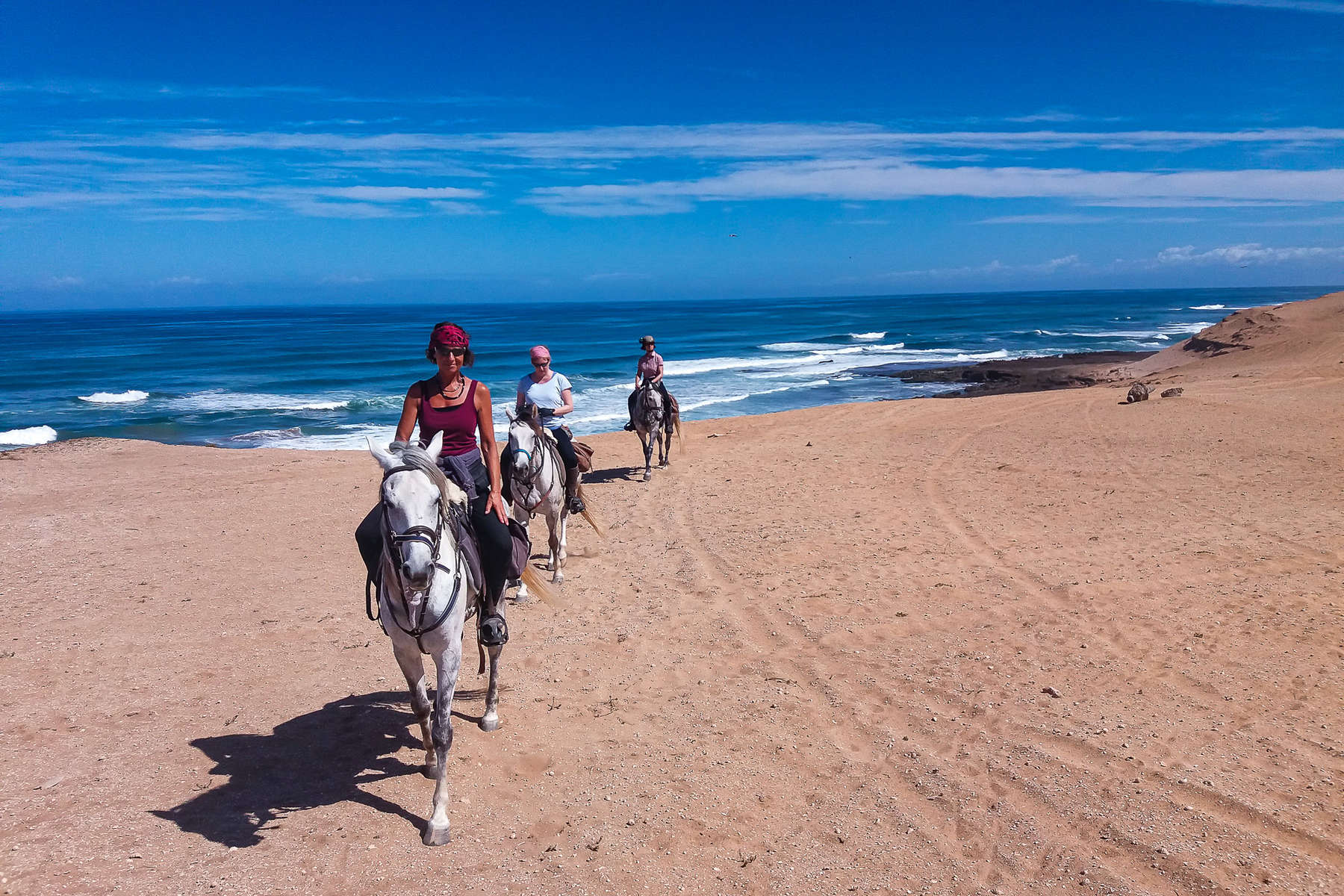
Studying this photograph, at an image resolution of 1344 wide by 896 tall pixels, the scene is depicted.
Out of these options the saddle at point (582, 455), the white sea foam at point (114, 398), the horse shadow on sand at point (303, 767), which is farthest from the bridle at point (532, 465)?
the white sea foam at point (114, 398)

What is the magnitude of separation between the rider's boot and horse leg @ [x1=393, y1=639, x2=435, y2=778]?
4166 mm

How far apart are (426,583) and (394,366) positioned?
45.9m

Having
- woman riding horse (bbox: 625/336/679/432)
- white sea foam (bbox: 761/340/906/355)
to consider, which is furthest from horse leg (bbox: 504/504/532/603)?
white sea foam (bbox: 761/340/906/355)

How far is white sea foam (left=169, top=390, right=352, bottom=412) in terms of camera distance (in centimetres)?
3123

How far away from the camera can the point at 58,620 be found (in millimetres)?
7934

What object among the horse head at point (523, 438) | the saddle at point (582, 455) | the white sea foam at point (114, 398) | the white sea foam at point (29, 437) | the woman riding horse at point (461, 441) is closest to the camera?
the woman riding horse at point (461, 441)

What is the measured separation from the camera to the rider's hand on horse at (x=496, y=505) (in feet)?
17.0

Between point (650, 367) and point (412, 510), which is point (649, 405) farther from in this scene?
point (412, 510)

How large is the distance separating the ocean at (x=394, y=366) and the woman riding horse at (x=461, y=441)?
1342mm

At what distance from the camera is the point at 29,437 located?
80.2 ft

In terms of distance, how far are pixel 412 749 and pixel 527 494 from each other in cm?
333

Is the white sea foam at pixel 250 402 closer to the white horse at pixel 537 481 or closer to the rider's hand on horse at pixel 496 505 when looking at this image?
the white horse at pixel 537 481

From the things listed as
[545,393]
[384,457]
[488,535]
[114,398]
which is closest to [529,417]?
[545,393]

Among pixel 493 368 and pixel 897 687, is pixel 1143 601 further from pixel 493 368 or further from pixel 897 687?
pixel 493 368
